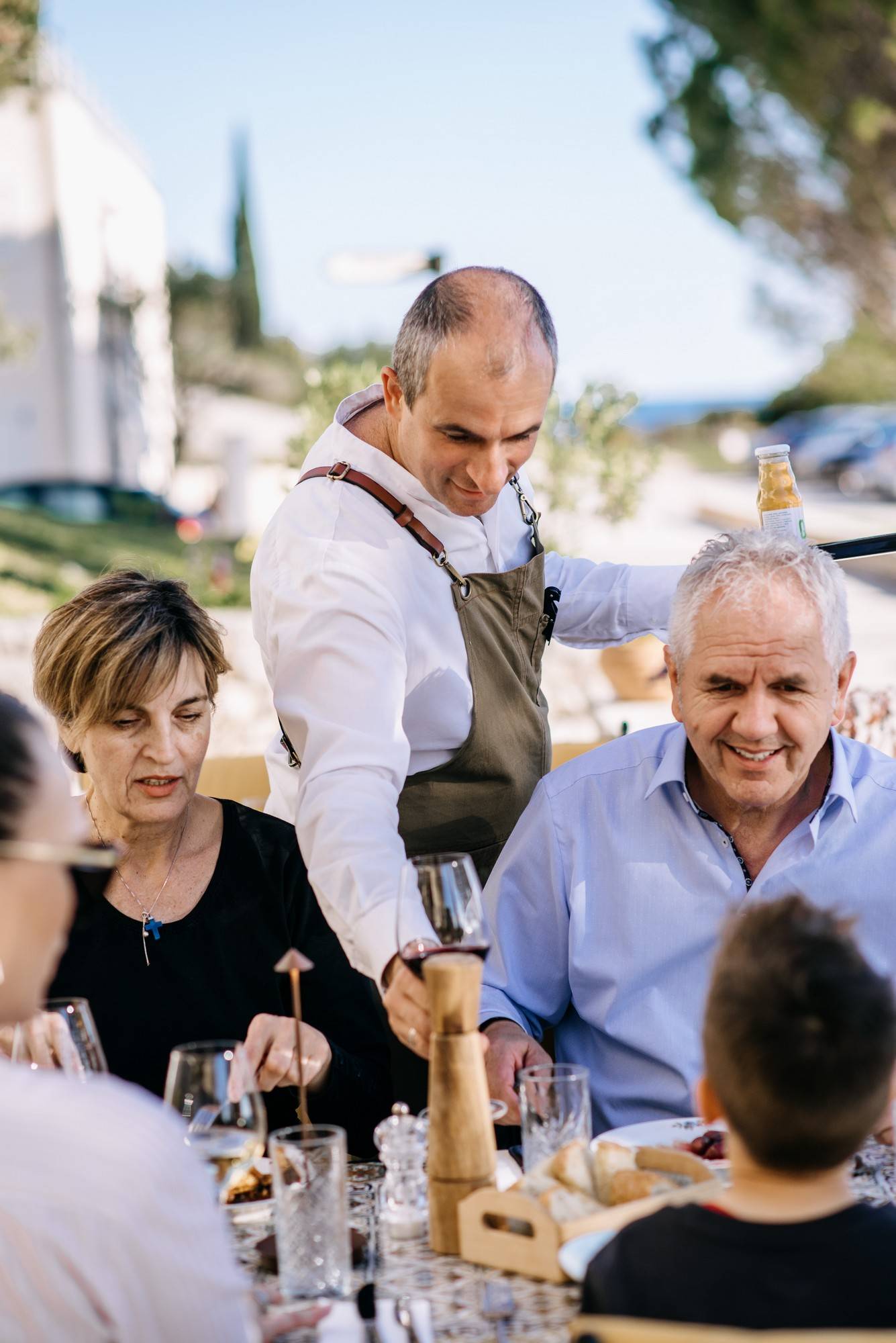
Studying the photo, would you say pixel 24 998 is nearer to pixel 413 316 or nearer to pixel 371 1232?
pixel 371 1232

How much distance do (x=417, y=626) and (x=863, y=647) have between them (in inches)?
402

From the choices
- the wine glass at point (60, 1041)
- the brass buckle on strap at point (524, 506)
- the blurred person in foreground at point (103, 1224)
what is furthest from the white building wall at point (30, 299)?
the blurred person in foreground at point (103, 1224)

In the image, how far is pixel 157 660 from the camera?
2787 millimetres

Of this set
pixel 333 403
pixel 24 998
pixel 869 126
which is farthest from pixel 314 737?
pixel 869 126

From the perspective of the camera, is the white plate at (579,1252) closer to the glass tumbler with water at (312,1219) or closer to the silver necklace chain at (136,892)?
the glass tumbler with water at (312,1219)

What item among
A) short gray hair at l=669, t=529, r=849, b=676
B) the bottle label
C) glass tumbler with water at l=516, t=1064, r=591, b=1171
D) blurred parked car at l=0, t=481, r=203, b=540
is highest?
blurred parked car at l=0, t=481, r=203, b=540

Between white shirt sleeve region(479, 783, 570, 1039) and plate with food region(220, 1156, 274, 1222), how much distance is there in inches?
29.6

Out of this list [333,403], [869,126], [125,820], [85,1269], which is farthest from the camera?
[869,126]

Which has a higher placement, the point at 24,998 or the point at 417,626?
the point at 417,626

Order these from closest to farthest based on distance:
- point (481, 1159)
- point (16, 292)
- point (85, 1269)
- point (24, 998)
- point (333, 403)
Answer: point (85, 1269) < point (24, 998) < point (481, 1159) < point (333, 403) < point (16, 292)

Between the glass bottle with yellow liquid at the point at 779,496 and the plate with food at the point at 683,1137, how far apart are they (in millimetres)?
1331

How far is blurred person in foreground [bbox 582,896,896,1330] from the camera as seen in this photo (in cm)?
131

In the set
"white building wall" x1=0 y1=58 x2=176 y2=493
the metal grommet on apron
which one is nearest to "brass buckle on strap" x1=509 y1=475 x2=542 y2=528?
the metal grommet on apron

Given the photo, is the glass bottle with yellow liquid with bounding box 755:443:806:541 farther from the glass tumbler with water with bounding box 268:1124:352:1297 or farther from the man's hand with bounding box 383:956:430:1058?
the glass tumbler with water with bounding box 268:1124:352:1297
